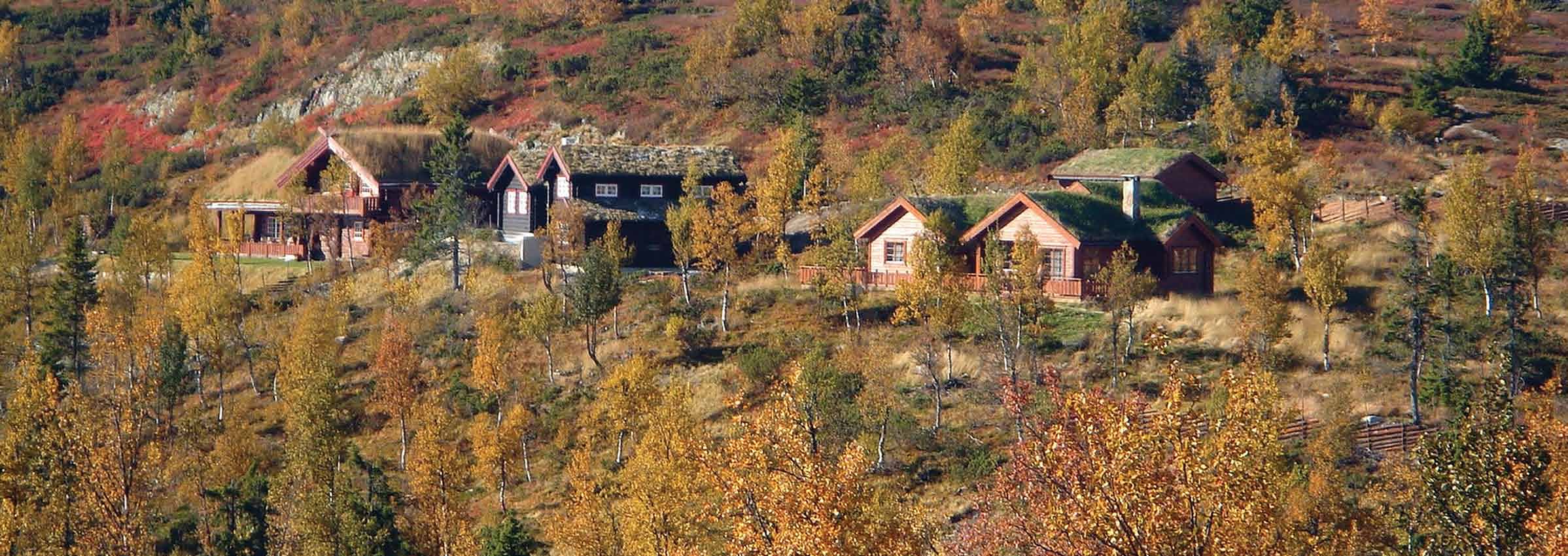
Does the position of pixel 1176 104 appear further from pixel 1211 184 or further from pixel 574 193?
pixel 574 193

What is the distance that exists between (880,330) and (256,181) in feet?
143

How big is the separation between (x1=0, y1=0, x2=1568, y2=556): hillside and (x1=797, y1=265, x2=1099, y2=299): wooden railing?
1.03ft

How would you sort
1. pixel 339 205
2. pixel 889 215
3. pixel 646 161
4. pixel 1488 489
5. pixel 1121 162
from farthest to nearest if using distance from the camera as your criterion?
1. pixel 339 205
2. pixel 646 161
3. pixel 1121 162
4. pixel 889 215
5. pixel 1488 489

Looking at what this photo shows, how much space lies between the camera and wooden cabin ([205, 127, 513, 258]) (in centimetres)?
6612

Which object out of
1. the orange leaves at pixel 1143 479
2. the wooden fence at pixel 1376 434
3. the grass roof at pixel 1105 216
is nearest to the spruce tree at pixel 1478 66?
the grass roof at pixel 1105 216

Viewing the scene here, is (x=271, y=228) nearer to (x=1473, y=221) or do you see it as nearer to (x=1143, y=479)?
(x=1473, y=221)

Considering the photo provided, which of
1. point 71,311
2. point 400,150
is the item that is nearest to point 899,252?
point 400,150

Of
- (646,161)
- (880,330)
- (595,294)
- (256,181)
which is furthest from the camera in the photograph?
(256,181)

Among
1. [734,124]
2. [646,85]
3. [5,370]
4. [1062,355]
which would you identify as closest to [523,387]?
[1062,355]

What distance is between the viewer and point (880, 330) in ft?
156

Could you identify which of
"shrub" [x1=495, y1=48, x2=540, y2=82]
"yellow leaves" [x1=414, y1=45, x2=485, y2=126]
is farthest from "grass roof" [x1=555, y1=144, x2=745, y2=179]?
"shrub" [x1=495, y1=48, x2=540, y2=82]

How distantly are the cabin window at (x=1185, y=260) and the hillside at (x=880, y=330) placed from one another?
256mm

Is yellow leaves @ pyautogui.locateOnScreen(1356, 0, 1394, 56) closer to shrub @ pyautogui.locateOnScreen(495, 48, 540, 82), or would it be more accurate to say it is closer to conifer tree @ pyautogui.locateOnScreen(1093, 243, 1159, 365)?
conifer tree @ pyautogui.locateOnScreen(1093, 243, 1159, 365)

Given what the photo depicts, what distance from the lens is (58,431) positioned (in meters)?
A: 36.7
